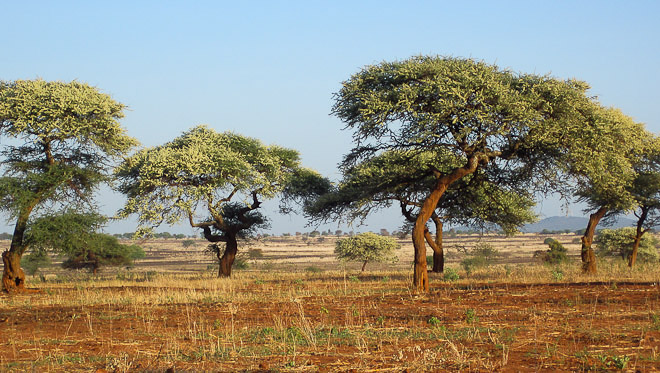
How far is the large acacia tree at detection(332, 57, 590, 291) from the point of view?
20.3m

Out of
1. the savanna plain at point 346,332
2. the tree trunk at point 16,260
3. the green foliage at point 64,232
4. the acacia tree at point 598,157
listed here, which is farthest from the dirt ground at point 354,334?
the tree trunk at point 16,260

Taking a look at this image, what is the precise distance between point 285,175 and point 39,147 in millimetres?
15708

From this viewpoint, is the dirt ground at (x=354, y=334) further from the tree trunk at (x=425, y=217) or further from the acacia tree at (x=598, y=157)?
the acacia tree at (x=598, y=157)

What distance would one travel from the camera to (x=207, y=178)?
3203 cm

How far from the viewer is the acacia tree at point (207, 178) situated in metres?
30.2

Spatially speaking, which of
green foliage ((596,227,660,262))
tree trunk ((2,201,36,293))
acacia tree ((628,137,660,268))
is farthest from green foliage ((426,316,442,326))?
green foliage ((596,227,660,262))

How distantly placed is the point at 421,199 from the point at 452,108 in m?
14.6

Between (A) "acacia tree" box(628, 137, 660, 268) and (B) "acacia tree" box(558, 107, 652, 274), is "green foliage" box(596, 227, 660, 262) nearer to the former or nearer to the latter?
(A) "acacia tree" box(628, 137, 660, 268)

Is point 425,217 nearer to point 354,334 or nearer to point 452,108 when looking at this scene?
point 452,108

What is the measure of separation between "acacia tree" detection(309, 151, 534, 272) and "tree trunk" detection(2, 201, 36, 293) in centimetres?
1321

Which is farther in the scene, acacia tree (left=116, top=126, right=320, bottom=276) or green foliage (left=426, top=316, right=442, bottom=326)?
acacia tree (left=116, top=126, right=320, bottom=276)

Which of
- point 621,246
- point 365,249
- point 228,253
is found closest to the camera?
point 228,253

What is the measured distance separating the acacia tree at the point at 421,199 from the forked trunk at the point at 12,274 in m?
13.8

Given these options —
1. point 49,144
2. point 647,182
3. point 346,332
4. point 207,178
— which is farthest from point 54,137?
point 647,182
